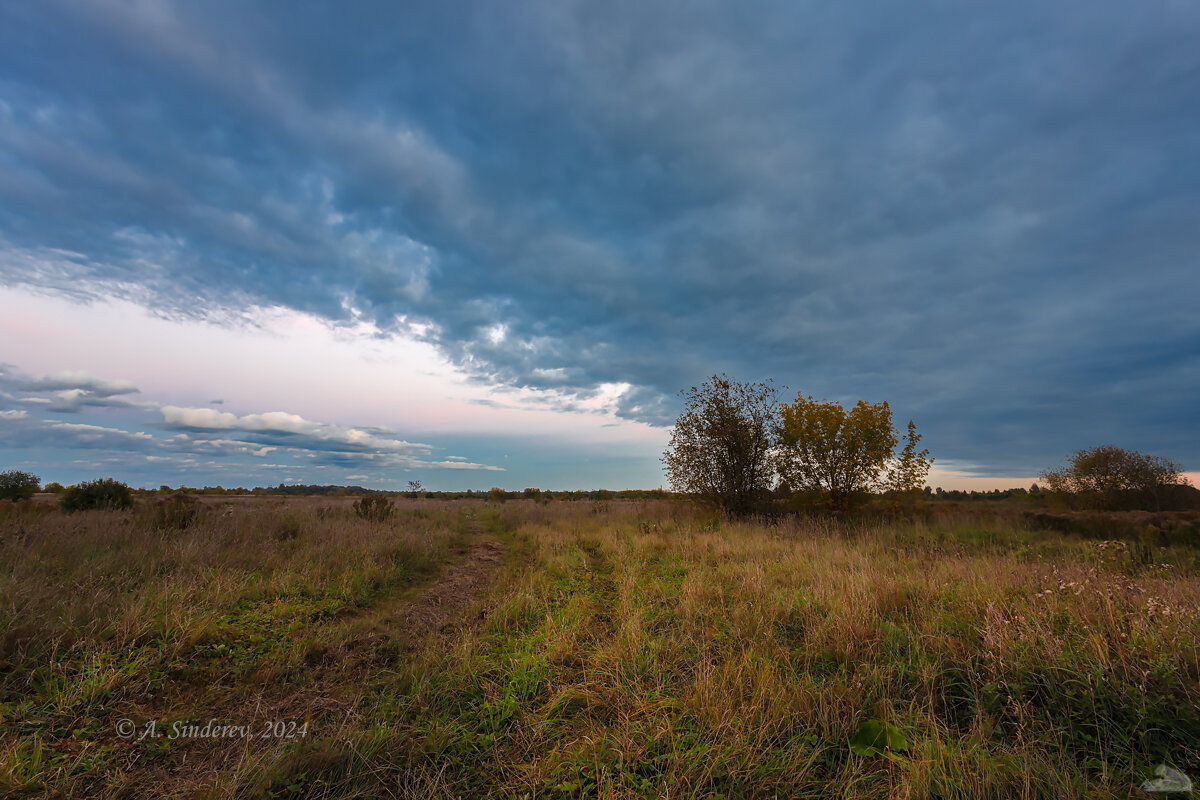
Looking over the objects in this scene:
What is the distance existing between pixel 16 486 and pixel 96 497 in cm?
1151

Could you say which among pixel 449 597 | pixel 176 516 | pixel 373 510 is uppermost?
pixel 176 516

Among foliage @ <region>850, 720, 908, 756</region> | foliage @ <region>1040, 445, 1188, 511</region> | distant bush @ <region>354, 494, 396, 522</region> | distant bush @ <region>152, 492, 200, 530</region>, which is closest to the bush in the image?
distant bush @ <region>152, 492, 200, 530</region>

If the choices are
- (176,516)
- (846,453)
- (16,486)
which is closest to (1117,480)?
(846,453)

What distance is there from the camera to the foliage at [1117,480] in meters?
26.5

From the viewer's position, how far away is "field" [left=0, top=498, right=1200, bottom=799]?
3.29 metres

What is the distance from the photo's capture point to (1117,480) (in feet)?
89.6

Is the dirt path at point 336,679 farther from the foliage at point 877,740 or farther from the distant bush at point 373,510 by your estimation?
the distant bush at point 373,510

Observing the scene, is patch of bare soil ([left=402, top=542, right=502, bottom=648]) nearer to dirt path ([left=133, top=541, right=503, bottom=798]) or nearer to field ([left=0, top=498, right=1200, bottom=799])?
dirt path ([left=133, top=541, right=503, bottom=798])

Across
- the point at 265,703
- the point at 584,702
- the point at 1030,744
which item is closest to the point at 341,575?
the point at 265,703

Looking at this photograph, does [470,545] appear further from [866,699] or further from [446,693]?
[866,699]

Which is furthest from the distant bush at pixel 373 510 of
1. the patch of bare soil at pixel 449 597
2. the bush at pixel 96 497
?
the bush at pixel 96 497

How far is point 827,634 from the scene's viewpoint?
17.4 feet

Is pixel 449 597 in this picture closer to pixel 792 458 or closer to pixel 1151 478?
pixel 792 458

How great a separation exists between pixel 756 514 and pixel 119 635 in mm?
19242
